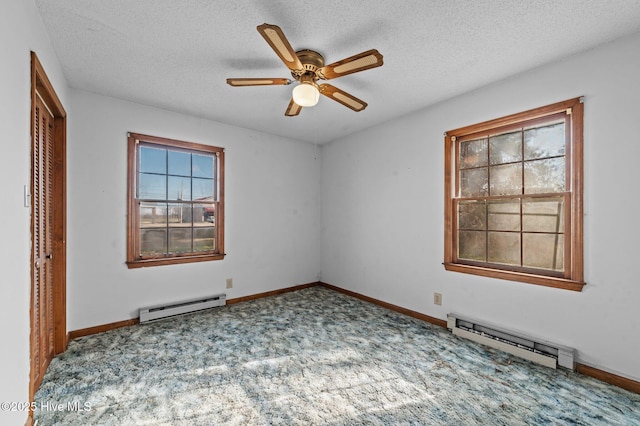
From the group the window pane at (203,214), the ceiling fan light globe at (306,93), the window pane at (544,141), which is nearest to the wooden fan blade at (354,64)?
the ceiling fan light globe at (306,93)

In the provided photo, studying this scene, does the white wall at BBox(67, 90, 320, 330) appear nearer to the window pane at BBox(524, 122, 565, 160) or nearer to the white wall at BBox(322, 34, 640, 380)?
the white wall at BBox(322, 34, 640, 380)

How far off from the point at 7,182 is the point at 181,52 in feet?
5.25

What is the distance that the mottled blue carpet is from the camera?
72.1 inches

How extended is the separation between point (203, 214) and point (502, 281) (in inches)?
147

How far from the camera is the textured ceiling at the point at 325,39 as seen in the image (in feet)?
6.16

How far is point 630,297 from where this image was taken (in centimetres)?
214

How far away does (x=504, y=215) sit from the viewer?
9.62ft

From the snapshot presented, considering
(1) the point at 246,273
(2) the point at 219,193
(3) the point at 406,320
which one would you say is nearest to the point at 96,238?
(2) the point at 219,193

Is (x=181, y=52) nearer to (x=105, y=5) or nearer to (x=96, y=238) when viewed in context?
(x=105, y=5)

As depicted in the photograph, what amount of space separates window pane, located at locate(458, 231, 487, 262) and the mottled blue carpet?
90 centimetres

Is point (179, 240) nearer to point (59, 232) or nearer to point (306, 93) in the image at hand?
point (59, 232)

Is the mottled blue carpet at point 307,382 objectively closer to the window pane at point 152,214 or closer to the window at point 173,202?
the window at point 173,202

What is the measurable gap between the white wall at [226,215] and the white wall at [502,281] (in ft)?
2.69

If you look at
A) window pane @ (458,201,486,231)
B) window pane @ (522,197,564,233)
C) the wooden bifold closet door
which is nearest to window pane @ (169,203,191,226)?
the wooden bifold closet door
